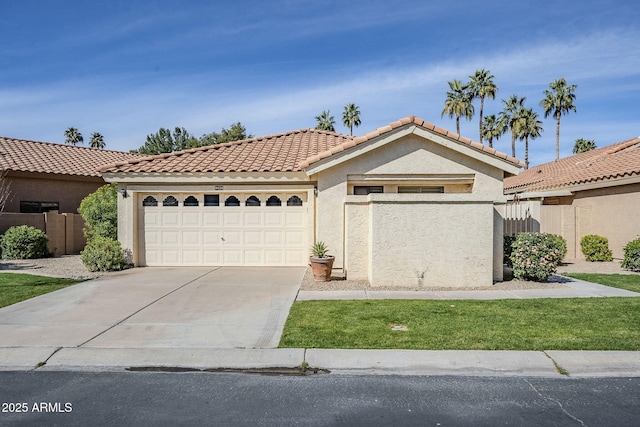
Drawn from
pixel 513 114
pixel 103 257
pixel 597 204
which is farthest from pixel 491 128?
pixel 103 257

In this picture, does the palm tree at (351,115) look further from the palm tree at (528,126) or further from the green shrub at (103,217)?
the green shrub at (103,217)

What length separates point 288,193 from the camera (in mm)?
14117

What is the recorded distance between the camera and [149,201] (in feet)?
47.4

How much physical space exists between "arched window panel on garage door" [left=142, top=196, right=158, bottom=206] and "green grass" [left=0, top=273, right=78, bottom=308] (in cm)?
342

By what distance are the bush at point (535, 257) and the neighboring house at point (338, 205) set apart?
0.49 metres

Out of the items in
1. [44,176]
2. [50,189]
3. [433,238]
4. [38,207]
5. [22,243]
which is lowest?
[22,243]

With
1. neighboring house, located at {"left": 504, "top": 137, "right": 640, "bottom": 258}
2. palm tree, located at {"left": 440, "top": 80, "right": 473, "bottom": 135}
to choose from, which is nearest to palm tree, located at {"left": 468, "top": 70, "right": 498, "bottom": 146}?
palm tree, located at {"left": 440, "top": 80, "right": 473, "bottom": 135}

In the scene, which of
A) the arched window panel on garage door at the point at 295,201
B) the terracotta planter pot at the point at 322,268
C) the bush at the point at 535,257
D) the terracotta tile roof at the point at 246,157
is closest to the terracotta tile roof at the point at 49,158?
the terracotta tile roof at the point at 246,157

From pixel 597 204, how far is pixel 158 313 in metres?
16.3

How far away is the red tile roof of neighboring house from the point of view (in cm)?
1222

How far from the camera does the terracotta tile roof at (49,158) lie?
20362 mm

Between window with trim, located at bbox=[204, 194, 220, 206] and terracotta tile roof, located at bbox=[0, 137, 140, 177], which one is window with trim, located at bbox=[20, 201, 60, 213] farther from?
window with trim, located at bbox=[204, 194, 220, 206]

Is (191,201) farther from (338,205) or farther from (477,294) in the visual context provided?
(477,294)

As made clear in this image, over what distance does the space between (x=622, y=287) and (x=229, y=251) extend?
10.8 m
